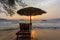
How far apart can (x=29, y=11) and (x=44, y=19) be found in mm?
1706

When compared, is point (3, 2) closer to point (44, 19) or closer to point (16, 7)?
point (16, 7)

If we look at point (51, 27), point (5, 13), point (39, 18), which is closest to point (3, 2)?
point (5, 13)

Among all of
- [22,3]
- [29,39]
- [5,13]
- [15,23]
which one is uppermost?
[22,3]

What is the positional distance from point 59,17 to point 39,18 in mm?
1112

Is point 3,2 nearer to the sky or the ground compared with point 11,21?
nearer to the sky

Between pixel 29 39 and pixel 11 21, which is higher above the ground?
pixel 11 21

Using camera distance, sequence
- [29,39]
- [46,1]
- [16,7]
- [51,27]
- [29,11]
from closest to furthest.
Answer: [29,39], [29,11], [16,7], [46,1], [51,27]

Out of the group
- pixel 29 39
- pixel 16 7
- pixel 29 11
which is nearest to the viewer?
pixel 29 39

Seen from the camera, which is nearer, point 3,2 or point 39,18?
point 3,2

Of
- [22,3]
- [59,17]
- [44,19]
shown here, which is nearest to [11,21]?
[22,3]

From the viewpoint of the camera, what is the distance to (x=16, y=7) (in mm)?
7203

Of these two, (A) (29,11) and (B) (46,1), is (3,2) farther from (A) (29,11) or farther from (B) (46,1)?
(B) (46,1)

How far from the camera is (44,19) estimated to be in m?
8.00

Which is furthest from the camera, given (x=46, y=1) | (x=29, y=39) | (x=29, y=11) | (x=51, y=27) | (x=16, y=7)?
(x=51, y=27)
